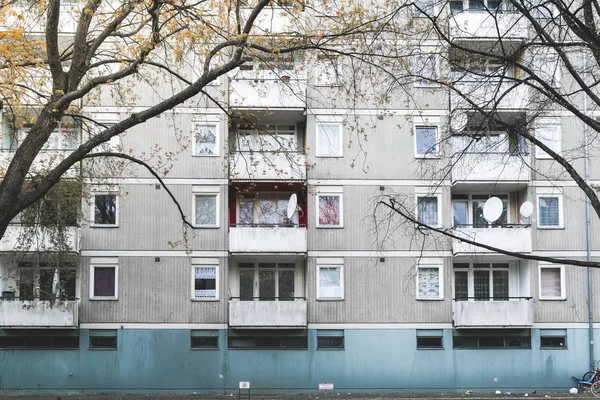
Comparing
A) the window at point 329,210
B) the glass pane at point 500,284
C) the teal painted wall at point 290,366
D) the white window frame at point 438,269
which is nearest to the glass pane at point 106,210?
the teal painted wall at point 290,366

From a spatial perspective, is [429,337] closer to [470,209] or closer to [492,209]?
[470,209]

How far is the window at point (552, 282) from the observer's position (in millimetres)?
31453

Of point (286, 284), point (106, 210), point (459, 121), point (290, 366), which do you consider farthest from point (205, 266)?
point (459, 121)

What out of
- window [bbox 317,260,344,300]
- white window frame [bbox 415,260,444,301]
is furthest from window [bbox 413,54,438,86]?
white window frame [bbox 415,260,444,301]

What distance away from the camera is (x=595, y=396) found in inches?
1131

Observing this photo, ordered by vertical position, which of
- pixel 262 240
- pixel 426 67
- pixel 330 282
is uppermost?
pixel 426 67

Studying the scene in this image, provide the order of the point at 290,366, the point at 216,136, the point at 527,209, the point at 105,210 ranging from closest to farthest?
the point at 527,209
the point at 290,366
the point at 105,210
the point at 216,136

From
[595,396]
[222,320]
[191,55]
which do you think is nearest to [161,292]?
[222,320]

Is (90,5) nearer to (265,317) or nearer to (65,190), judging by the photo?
(65,190)

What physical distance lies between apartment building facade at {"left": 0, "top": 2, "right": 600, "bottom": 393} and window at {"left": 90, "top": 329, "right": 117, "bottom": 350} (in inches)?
1.5

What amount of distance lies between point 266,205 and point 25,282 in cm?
981

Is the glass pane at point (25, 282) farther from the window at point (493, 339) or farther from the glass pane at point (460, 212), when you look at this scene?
the glass pane at point (460, 212)

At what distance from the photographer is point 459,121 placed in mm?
11430

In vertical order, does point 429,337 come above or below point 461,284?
below
